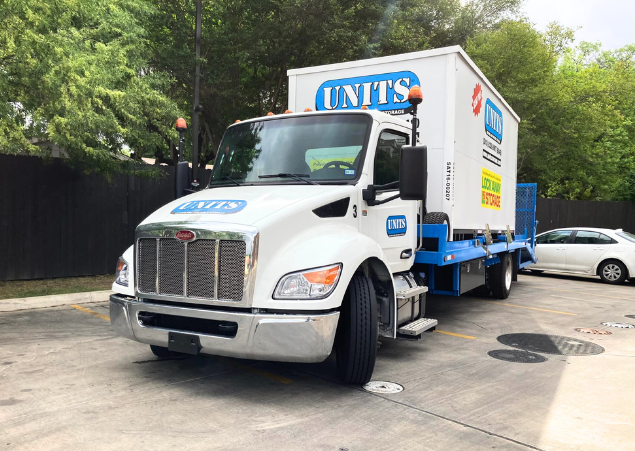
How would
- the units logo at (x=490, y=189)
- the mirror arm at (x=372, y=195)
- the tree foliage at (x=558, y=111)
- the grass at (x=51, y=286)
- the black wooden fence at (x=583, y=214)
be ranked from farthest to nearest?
the black wooden fence at (x=583, y=214)
the tree foliage at (x=558, y=111)
the grass at (x=51, y=286)
the units logo at (x=490, y=189)
the mirror arm at (x=372, y=195)

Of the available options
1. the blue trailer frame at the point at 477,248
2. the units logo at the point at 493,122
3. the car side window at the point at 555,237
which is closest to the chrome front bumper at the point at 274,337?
the blue trailer frame at the point at 477,248

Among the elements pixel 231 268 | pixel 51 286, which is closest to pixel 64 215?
Answer: pixel 51 286

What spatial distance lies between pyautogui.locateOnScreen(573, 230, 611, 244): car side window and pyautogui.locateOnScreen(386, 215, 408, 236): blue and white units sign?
34.6ft

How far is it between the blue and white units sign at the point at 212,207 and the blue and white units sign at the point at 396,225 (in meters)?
1.67

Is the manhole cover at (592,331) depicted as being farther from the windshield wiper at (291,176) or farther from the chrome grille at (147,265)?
the chrome grille at (147,265)

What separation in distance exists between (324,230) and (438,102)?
3.08m

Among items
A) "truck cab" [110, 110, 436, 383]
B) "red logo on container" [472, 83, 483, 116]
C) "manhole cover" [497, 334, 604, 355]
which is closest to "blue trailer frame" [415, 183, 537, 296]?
"truck cab" [110, 110, 436, 383]

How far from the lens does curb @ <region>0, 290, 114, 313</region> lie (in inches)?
330

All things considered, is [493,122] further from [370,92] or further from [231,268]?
[231,268]

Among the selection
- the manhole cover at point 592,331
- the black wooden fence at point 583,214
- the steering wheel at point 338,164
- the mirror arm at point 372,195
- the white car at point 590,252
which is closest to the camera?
the mirror arm at point 372,195

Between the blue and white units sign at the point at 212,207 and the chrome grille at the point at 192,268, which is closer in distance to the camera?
the chrome grille at the point at 192,268

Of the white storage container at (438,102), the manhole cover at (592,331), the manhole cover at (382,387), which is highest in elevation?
the white storage container at (438,102)

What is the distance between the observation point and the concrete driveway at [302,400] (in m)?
3.76

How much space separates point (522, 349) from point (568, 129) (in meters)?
20.7
